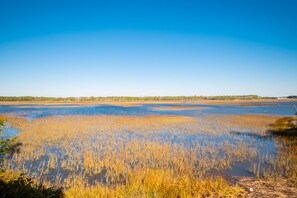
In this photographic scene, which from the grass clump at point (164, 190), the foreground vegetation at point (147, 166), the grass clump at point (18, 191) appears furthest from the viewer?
the foreground vegetation at point (147, 166)

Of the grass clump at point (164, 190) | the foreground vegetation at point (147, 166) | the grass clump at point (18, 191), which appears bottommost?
the foreground vegetation at point (147, 166)

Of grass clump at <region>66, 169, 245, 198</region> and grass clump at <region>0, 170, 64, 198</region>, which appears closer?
grass clump at <region>0, 170, 64, 198</region>

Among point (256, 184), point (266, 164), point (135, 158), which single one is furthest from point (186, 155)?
point (256, 184)

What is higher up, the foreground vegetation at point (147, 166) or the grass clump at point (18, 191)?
the grass clump at point (18, 191)

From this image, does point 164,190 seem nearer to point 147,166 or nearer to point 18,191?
point 147,166

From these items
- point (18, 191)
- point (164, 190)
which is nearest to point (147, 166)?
point (164, 190)

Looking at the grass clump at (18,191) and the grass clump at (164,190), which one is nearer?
the grass clump at (18,191)

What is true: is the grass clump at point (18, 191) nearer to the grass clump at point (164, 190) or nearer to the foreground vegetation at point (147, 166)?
the foreground vegetation at point (147, 166)

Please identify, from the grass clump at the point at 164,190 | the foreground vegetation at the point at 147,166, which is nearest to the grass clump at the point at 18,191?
the foreground vegetation at the point at 147,166

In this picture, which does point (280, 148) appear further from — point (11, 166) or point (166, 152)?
point (11, 166)

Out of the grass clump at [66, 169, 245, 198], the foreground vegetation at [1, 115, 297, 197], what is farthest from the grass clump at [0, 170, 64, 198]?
the grass clump at [66, 169, 245, 198]

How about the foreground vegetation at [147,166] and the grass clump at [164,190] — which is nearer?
the grass clump at [164,190]

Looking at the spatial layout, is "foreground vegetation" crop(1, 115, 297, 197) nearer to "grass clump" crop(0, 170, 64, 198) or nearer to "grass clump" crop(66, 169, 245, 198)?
"grass clump" crop(66, 169, 245, 198)

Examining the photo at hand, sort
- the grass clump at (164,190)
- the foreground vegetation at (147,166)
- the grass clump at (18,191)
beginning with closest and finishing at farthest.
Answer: the grass clump at (18,191), the grass clump at (164,190), the foreground vegetation at (147,166)
